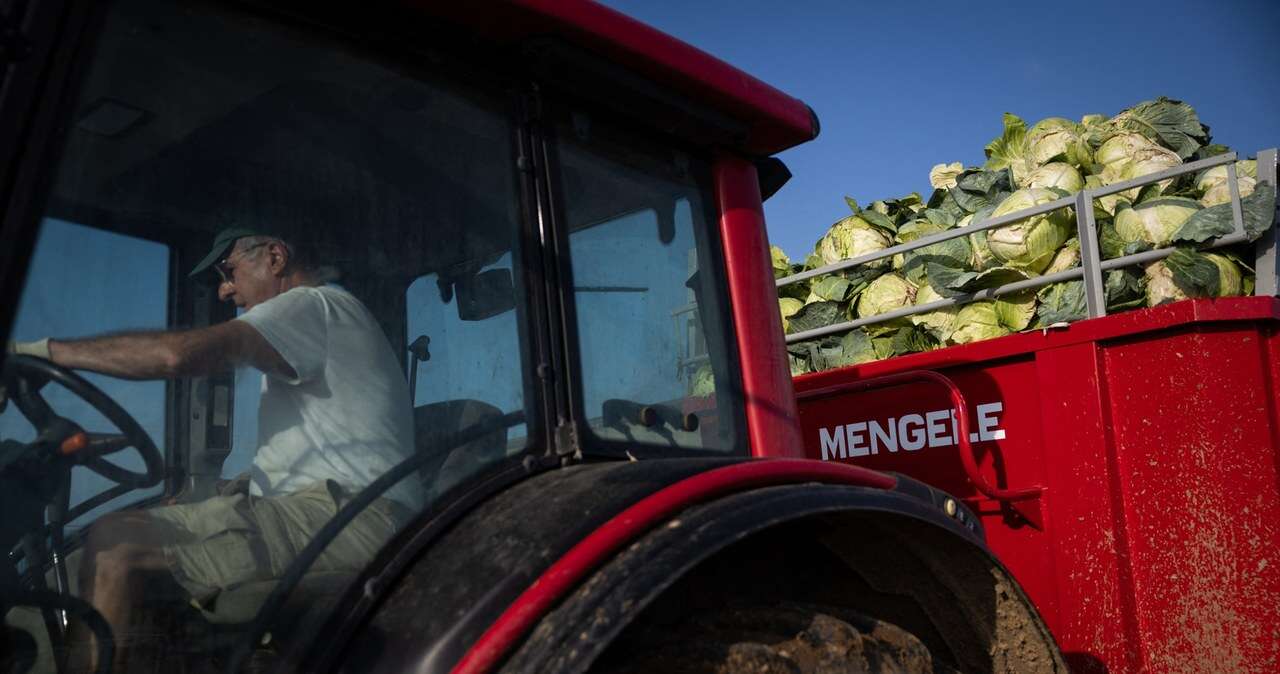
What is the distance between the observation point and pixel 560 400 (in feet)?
5.63

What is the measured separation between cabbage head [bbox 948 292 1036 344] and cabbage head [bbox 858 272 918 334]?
40 cm

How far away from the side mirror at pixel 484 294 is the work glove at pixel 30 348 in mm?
621

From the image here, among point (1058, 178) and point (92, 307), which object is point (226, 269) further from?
point (1058, 178)

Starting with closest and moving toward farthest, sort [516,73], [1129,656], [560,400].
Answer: [560,400] < [516,73] < [1129,656]

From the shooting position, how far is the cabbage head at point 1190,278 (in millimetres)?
3227

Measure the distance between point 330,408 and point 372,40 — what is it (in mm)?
598

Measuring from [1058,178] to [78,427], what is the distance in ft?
13.7

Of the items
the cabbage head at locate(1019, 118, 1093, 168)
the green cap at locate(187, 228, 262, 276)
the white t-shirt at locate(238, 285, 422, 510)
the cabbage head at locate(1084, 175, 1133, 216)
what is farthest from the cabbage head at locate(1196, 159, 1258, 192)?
the green cap at locate(187, 228, 262, 276)

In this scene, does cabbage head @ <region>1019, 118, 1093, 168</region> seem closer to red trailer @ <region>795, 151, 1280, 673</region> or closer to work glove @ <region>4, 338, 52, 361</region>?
red trailer @ <region>795, 151, 1280, 673</region>

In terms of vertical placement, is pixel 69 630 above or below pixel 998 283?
below

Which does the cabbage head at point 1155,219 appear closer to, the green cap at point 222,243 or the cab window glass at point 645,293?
the cab window glass at point 645,293

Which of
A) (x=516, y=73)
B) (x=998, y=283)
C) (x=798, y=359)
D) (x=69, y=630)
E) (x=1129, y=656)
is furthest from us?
(x=798, y=359)

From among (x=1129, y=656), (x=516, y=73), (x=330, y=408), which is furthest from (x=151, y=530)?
(x=1129, y=656)

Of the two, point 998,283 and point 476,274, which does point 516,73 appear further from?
point 998,283
